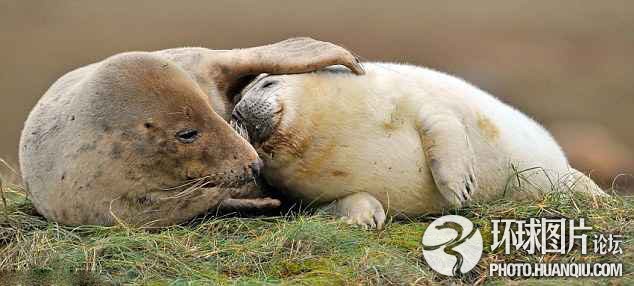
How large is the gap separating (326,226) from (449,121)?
1265 mm

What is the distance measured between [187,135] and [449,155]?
1751mm

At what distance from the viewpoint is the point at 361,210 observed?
285 inches

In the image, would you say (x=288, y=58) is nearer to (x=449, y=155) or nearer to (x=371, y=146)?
(x=371, y=146)

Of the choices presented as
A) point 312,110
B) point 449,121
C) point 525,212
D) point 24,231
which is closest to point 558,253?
point 525,212

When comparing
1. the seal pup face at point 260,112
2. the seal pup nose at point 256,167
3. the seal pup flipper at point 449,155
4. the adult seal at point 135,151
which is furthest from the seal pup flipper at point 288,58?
the seal pup nose at point 256,167

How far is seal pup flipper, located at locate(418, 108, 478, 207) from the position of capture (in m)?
7.31

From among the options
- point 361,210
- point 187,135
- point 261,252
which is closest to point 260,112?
point 187,135

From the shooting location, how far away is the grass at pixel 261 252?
625 cm

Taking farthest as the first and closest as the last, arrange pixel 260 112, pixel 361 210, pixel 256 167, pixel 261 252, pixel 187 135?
pixel 260 112
pixel 361 210
pixel 256 167
pixel 187 135
pixel 261 252

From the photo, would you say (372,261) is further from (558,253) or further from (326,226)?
(558,253)

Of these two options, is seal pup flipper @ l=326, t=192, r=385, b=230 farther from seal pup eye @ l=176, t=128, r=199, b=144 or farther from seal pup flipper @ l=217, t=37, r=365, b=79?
seal pup eye @ l=176, t=128, r=199, b=144

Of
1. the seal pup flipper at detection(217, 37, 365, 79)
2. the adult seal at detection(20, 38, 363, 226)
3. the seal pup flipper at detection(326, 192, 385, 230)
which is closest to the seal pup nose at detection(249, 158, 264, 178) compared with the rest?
the adult seal at detection(20, 38, 363, 226)

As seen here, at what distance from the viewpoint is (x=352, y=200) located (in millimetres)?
7359

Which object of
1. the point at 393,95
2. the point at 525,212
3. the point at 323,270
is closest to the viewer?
the point at 323,270
